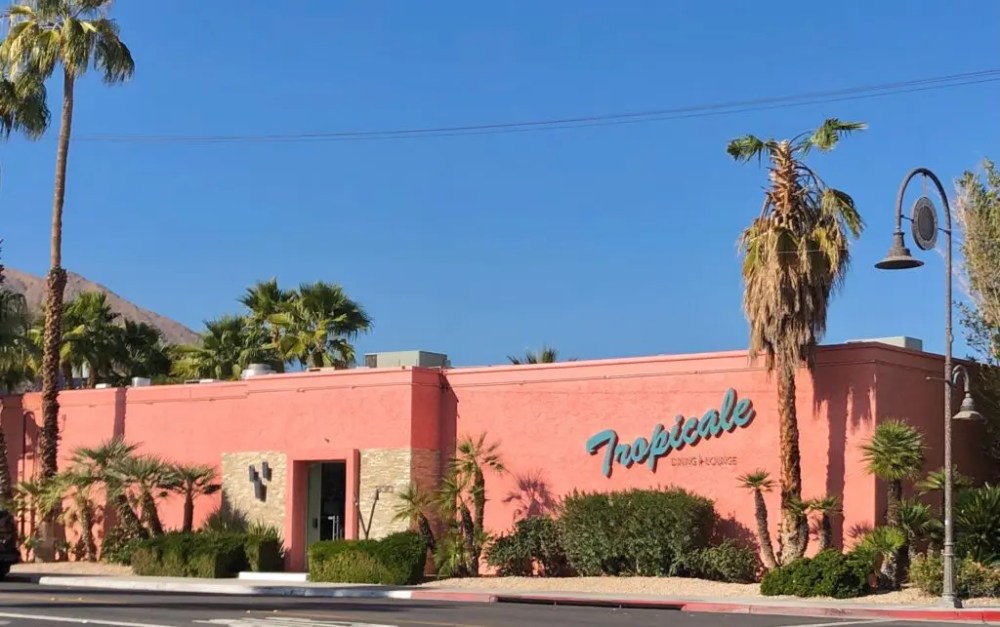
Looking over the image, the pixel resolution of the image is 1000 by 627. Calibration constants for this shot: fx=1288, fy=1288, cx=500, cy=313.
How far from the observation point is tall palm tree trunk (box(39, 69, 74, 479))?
35.6 meters

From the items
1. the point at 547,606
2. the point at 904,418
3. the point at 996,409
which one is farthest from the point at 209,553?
the point at 996,409

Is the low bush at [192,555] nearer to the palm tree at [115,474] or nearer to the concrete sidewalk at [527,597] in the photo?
the concrete sidewalk at [527,597]

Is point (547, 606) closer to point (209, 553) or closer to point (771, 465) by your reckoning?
point (771, 465)

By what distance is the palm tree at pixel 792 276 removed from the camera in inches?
992

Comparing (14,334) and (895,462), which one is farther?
(14,334)

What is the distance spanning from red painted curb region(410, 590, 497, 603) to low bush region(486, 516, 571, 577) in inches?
121

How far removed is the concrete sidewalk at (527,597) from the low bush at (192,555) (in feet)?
2.24

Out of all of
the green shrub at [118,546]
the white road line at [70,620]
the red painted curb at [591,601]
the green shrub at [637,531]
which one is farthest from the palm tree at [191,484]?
the white road line at [70,620]

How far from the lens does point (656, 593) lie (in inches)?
976

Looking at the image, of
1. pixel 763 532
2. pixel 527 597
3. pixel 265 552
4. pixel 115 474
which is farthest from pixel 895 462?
pixel 115 474

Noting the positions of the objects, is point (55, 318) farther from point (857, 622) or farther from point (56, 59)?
point (857, 622)

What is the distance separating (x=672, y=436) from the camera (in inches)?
1093

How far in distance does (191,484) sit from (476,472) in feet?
28.0

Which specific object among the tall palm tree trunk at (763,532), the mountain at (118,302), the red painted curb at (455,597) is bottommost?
the red painted curb at (455,597)
